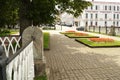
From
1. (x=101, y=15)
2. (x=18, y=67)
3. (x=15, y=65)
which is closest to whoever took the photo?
(x=15, y=65)

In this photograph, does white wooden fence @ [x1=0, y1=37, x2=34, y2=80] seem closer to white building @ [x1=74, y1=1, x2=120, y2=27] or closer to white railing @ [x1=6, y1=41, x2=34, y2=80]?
white railing @ [x1=6, y1=41, x2=34, y2=80]

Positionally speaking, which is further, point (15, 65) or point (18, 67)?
point (18, 67)

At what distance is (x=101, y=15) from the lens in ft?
254

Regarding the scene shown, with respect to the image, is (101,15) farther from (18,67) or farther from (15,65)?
(15,65)

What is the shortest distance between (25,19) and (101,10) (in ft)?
219

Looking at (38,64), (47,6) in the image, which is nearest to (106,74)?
(38,64)

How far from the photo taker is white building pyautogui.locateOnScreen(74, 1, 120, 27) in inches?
2990

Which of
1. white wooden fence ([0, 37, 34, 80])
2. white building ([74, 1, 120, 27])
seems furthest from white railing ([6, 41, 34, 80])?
white building ([74, 1, 120, 27])

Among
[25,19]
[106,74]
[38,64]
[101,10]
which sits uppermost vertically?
[101,10]

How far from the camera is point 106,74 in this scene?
699 cm

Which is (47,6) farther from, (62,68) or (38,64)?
(38,64)

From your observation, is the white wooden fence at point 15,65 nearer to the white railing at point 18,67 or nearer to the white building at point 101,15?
the white railing at point 18,67

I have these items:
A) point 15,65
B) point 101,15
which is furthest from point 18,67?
point 101,15

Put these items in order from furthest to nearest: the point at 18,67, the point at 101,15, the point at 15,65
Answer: the point at 101,15 → the point at 18,67 → the point at 15,65
